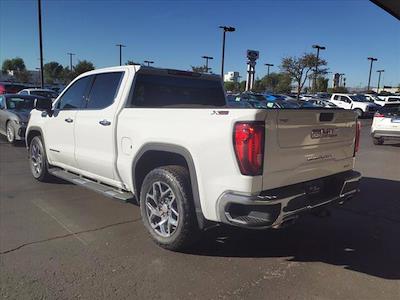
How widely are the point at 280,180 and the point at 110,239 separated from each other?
2.09m

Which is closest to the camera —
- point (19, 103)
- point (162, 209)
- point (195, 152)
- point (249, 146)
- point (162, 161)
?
point (249, 146)

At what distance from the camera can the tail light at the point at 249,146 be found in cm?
336

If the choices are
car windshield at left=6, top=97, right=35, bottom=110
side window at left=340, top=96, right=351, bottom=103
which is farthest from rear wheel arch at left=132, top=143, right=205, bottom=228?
side window at left=340, top=96, right=351, bottom=103

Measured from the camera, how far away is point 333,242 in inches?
181

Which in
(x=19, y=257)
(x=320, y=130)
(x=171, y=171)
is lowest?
(x=19, y=257)

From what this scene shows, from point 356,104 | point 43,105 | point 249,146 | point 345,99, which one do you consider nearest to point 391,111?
point 43,105

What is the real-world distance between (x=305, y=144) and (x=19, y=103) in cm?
1159

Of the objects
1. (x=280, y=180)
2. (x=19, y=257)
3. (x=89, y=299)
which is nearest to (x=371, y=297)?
(x=280, y=180)

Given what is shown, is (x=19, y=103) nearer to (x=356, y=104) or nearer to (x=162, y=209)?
(x=162, y=209)

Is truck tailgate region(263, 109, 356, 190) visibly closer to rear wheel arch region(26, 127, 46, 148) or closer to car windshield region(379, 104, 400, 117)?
rear wheel arch region(26, 127, 46, 148)

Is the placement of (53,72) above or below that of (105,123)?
above

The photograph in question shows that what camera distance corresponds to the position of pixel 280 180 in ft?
11.9

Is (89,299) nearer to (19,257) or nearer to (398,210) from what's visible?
(19,257)

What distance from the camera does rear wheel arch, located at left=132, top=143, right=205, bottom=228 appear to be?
383 cm
